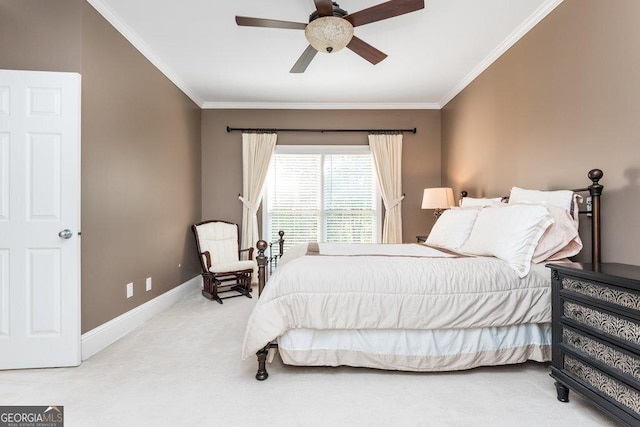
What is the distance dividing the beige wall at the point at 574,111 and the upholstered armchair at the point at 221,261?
3.19 meters

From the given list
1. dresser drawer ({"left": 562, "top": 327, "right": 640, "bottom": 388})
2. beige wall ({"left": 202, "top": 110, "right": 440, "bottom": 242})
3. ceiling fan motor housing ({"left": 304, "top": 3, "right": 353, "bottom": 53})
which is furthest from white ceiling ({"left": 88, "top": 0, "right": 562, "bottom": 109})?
dresser drawer ({"left": 562, "top": 327, "right": 640, "bottom": 388})

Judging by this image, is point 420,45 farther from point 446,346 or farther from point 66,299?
point 66,299

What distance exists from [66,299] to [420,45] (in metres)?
3.76

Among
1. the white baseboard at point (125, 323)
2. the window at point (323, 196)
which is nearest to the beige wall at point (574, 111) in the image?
the window at point (323, 196)

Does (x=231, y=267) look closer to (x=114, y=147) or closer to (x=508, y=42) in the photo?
(x=114, y=147)

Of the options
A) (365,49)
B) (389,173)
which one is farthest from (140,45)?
(389,173)

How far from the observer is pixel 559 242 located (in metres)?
2.18

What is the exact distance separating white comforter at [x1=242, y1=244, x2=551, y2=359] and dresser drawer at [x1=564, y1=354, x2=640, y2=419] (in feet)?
1.18

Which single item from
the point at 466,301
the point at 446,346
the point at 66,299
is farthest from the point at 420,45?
the point at 66,299

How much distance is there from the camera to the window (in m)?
5.05

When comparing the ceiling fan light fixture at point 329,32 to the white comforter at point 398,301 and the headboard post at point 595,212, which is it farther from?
the headboard post at point 595,212

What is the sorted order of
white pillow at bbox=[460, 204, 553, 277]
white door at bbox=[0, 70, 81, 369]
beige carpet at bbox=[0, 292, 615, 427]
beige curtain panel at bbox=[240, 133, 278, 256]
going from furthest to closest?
1. beige curtain panel at bbox=[240, 133, 278, 256]
2. white door at bbox=[0, 70, 81, 369]
3. white pillow at bbox=[460, 204, 553, 277]
4. beige carpet at bbox=[0, 292, 615, 427]

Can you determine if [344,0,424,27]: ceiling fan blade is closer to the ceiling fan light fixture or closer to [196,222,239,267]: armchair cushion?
the ceiling fan light fixture

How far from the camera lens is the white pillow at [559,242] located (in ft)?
7.16
